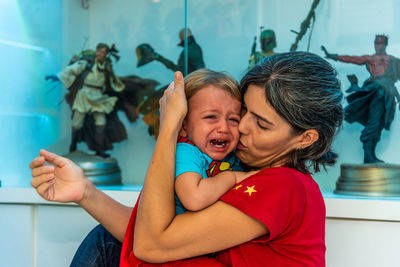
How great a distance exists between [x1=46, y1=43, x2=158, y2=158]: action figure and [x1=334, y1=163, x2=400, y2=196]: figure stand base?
865 millimetres

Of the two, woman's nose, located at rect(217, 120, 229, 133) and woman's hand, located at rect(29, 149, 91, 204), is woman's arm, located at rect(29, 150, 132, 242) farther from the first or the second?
woman's nose, located at rect(217, 120, 229, 133)

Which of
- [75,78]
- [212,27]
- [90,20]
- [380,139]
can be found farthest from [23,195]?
[380,139]

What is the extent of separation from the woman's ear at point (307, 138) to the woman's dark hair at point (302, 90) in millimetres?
11

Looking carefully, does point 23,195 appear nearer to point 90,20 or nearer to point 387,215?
point 90,20

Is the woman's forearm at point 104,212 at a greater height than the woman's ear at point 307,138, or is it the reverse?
the woman's ear at point 307,138

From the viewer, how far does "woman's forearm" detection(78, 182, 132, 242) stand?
1.07 meters

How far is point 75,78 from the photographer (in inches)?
74.0

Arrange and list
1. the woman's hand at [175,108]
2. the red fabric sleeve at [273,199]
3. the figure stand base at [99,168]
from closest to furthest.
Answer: the red fabric sleeve at [273,199]
the woman's hand at [175,108]
the figure stand base at [99,168]

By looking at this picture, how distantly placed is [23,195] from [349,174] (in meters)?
1.21

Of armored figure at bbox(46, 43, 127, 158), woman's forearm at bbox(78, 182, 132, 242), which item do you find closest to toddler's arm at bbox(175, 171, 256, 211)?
woman's forearm at bbox(78, 182, 132, 242)

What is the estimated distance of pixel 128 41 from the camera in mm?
1935

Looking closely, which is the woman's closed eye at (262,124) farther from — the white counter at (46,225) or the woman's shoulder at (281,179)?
the white counter at (46,225)

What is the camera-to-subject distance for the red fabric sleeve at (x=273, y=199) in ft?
2.61

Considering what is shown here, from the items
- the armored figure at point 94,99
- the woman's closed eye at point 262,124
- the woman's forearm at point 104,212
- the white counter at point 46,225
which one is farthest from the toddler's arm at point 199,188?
the armored figure at point 94,99
